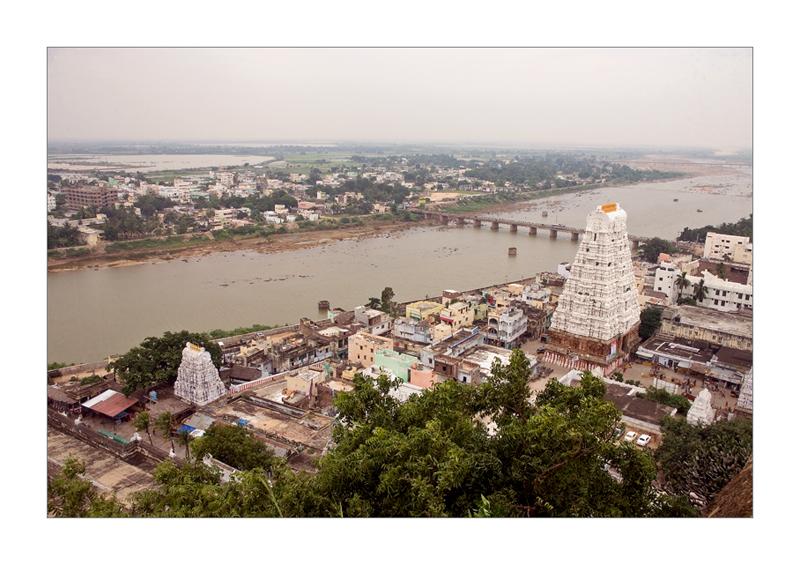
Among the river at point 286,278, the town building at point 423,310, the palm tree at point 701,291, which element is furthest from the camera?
the palm tree at point 701,291

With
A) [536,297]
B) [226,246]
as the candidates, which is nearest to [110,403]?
[536,297]

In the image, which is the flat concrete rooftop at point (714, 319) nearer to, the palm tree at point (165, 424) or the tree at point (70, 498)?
the palm tree at point (165, 424)

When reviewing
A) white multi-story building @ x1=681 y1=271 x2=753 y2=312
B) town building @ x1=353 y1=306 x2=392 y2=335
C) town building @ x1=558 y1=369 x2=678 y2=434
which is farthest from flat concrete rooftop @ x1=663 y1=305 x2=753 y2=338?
town building @ x1=353 y1=306 x2=392 y2=335

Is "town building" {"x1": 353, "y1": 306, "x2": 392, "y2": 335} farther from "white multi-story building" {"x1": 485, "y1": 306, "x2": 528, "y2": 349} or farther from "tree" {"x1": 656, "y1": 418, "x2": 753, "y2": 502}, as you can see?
"tree" {"x1": 656, "y1": 418, "x2": 753, "y2": 502}

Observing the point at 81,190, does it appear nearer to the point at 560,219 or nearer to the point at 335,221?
the point at 335,221

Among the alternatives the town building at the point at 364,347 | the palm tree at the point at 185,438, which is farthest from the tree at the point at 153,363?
the town building at the point at 364,347

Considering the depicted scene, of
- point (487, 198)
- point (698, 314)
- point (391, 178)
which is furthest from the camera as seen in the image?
point (391, 178)

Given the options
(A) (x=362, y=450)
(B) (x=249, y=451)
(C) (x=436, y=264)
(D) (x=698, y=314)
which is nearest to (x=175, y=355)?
(B) (x=249, y=451)
